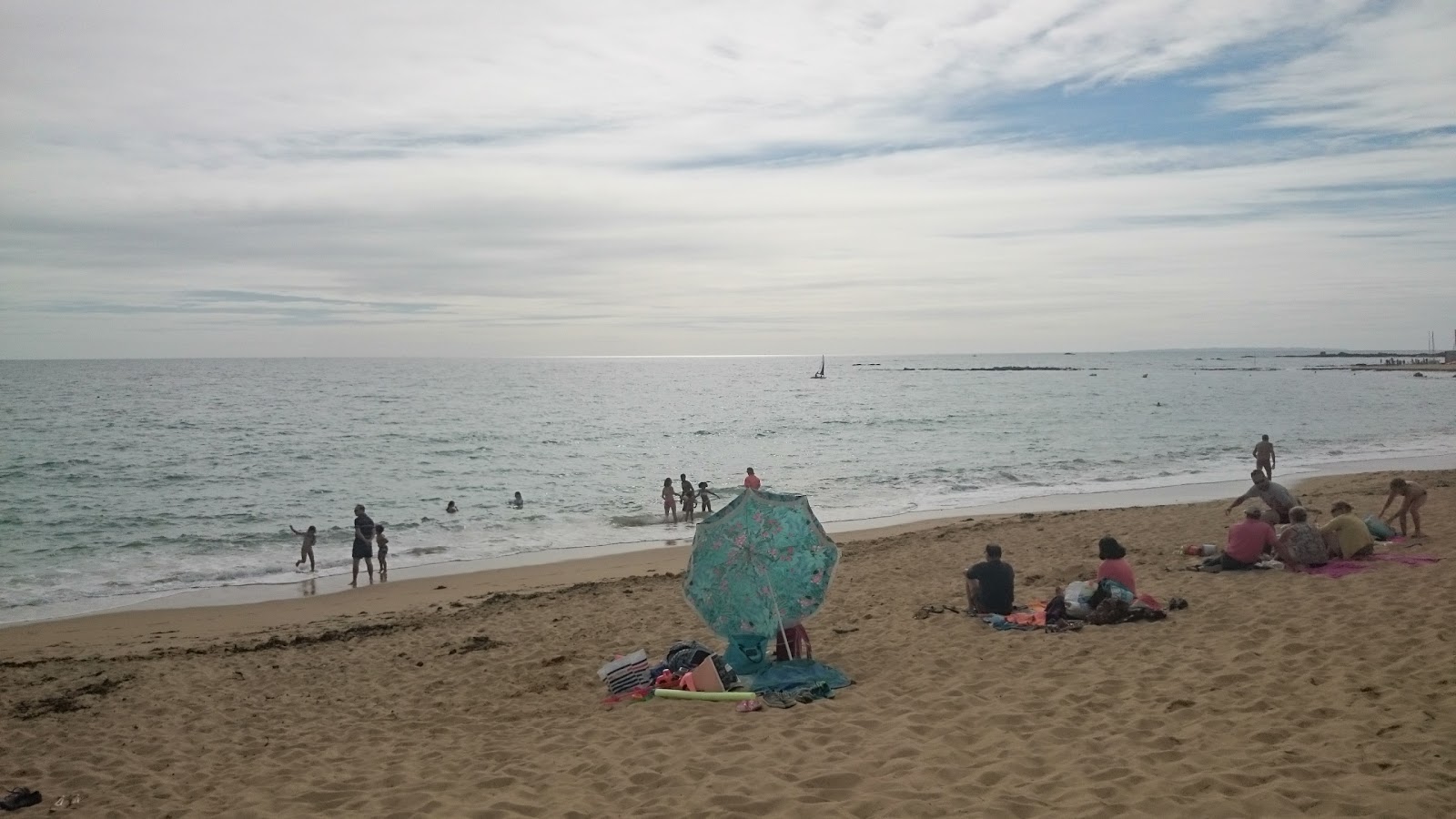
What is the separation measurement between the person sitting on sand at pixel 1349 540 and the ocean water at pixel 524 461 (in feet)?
47.7

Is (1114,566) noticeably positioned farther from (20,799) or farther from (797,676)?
(20,799)

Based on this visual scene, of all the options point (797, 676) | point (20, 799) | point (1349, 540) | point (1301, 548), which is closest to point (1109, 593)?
point (1301, 548)

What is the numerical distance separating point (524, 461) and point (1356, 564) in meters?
34.4

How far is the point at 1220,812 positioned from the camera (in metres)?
5.16

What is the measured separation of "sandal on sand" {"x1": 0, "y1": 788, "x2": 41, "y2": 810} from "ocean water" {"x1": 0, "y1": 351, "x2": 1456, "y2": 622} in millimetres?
11537

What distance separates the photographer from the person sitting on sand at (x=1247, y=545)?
11.7m

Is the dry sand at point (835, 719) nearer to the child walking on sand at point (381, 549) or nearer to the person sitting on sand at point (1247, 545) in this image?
the person sitting on sand at point (1247, 545)

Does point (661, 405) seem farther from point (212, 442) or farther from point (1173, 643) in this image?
point (1173, 643)

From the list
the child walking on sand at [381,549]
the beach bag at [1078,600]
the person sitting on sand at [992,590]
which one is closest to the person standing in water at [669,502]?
the child walking on sand at [381,549]

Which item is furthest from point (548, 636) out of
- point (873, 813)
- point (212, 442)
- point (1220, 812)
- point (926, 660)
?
point (212, 442)

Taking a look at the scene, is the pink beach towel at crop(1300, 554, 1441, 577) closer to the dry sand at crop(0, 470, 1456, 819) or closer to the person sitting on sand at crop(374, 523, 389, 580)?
the dry sand at crop(0, 470, 1456, 819)

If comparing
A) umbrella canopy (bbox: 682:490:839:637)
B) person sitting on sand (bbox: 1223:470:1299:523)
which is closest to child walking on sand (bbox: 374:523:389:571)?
umbrella canopy (bbox: 682:490:839:637)

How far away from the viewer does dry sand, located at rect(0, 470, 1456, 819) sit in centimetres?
585

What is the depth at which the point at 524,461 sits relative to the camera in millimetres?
41375
